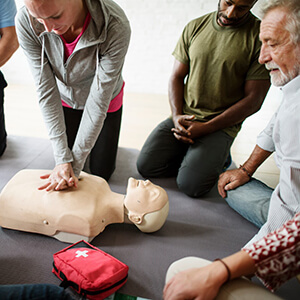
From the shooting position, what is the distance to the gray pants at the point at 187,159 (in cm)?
187

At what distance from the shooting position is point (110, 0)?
56.1 inches

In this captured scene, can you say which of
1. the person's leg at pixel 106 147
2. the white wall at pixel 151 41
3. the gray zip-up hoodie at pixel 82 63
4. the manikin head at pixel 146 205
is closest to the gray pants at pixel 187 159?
the person's leg at pixel 106 147

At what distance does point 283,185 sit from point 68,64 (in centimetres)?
120

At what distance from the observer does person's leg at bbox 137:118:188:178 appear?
204cm

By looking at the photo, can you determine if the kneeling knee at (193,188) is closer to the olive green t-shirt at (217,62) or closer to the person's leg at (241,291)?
the olive green t-shirt at (217,62)

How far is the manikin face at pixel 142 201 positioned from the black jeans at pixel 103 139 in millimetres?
547

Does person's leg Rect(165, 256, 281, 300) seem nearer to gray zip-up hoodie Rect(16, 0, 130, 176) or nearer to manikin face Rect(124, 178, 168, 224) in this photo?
manikin face Rect(124, 178, 168, 224)

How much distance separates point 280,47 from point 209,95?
0.70 m

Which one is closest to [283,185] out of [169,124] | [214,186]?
[214,186]

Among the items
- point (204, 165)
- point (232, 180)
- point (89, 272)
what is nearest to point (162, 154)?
point (204, 165)

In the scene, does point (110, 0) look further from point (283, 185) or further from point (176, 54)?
point (283, 185)

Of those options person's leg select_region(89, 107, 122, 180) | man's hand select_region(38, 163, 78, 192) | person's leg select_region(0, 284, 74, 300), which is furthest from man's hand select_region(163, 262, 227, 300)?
person's leg select_region(89, 107, 122, 180)

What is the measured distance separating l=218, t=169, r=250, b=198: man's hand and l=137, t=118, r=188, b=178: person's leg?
0.41m

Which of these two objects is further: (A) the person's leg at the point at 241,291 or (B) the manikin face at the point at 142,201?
(B) the manikin face at the point at 142,201
